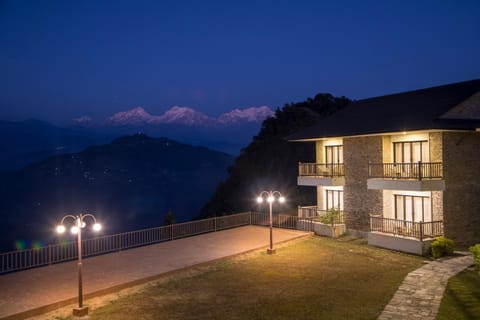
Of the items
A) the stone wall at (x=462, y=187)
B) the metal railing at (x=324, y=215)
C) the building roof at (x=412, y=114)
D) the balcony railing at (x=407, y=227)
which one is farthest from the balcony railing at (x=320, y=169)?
the stone wall at (x=462, y=187)

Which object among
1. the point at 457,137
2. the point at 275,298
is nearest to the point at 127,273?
the point at 275,298

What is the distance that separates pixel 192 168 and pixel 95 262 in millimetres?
121965

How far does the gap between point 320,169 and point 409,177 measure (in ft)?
23.9

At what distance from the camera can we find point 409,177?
18734mm

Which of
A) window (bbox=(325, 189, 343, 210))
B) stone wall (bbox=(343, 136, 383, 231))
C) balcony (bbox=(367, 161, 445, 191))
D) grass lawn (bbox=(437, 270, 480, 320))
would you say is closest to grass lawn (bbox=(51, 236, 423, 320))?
grass lawn (bbox=(437, 270, 480, 320))

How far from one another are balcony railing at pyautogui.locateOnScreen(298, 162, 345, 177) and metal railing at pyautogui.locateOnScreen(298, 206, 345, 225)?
2.18 m

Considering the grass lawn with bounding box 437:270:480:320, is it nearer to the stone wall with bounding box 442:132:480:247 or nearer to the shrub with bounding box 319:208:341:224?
the stone wall with bounding box 442:132:480:247

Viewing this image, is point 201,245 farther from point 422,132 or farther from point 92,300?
point 422,132

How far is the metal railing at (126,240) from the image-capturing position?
15477 millimetres

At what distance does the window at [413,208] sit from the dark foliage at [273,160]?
861 inches

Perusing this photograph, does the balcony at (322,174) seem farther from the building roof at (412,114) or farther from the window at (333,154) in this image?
the building roof at (412,114)

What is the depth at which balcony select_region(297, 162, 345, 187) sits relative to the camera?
76.3ft

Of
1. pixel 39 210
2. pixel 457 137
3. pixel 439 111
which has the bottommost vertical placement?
pixel 39 210

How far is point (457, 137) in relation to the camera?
19125 mm
